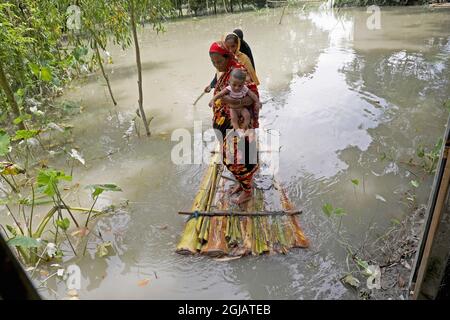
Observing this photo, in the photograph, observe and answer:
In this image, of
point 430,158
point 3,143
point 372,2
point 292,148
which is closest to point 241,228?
point 292,148

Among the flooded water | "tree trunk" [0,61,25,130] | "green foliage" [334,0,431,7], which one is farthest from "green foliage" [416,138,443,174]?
"green foliage" [334,0,431,7]

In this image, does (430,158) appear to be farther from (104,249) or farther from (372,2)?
(372,2)

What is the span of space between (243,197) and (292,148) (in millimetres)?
1892

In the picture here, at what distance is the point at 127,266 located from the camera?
11.2ft

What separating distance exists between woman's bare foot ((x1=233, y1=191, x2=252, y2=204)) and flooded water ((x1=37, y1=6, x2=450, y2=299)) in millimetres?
673

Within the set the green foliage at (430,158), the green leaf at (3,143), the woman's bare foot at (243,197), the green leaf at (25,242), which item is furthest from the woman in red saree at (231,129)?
the green foliage at (430,158)

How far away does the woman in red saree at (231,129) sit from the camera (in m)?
3.42

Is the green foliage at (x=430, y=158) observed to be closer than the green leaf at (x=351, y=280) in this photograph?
No

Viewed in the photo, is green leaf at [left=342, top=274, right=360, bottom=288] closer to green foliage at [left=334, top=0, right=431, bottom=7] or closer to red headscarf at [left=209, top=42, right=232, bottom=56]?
red headscarf at [left=209, top=42, right=232, bottom=56]

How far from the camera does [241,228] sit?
342 centimetres

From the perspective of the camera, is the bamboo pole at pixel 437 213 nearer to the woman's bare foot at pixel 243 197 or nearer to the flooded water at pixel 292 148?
the flooded water at pixel 292 148

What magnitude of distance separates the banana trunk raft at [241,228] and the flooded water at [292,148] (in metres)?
0.12
